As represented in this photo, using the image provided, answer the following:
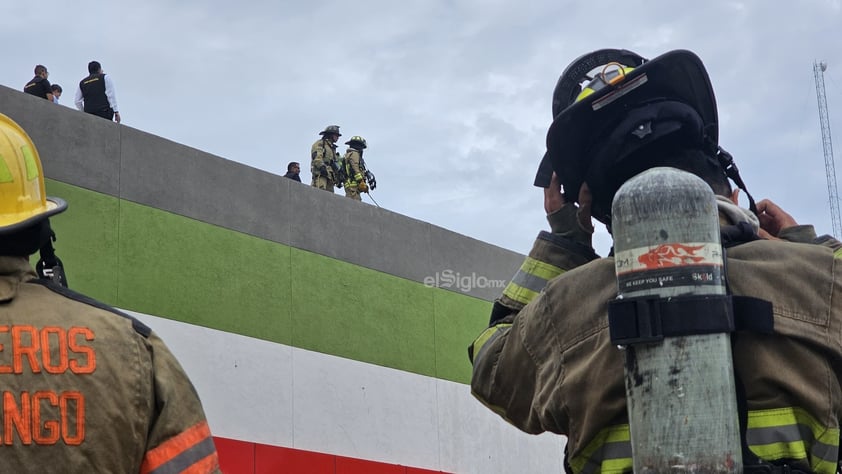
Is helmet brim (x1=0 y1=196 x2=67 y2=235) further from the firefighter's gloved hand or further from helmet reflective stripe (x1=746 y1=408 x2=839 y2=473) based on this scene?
the firefighter's gloved hand

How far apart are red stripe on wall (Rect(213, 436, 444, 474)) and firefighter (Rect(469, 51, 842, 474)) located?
10211 millimetres

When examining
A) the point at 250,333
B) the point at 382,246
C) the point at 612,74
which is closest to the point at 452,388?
the point at 382,246

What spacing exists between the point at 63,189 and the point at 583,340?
10607 millimetres

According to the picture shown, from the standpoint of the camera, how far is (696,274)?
2951 mm

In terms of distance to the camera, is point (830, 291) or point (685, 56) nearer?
point (830, 291)

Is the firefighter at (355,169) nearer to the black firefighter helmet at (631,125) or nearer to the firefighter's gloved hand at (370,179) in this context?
the firefighter's gloved hand at (370,179)

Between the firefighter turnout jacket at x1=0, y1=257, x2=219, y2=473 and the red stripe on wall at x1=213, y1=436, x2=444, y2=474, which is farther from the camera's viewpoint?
the red stripe on wall at x1=213, y1=436, x2=444, y2=474

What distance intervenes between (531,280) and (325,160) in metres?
14.6

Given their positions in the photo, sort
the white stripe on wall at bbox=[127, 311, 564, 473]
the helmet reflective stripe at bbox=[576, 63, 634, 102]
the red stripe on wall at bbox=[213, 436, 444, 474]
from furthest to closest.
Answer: the white stripe on wall at bbox=[127, 311, 564, 473]
the red stripe on wall at bbox=[213, 436, 444, 474]
the helmet reflective stripe at bbox=[576, 63, 634, 102]

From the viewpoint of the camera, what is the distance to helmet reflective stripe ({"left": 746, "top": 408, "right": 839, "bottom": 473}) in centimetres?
296

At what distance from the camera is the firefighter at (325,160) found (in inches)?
701

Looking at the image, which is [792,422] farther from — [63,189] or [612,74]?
[63,189]

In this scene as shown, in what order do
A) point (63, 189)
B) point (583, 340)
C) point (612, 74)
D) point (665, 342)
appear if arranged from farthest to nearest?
point (63, 189) < point (612, 74) < point (583, 340) < point (665, 342)

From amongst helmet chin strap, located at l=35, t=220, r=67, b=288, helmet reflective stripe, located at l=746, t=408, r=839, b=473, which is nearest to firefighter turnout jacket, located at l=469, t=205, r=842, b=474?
helmet reflective stripe, located at l=746, t=408, r=839, b=473
